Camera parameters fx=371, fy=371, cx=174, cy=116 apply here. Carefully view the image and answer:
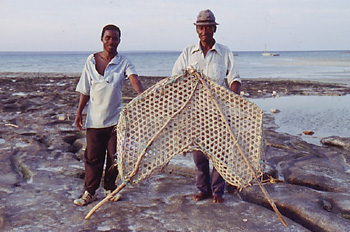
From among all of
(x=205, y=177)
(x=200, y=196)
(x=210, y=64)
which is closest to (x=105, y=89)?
(x=210, y=64)

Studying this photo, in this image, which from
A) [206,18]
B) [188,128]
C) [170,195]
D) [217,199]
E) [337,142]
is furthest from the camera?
[337,142]

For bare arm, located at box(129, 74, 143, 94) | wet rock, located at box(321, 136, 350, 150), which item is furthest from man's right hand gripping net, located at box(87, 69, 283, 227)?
wet rock, located at box(321, 136, 350, 150)

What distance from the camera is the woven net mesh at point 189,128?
3.12 metres

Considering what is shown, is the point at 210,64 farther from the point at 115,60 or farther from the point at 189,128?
the point at 115,60

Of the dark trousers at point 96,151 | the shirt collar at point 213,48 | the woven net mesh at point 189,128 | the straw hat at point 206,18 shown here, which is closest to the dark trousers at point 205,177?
the woven net mesh at point 189,128

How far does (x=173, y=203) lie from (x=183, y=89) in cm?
128

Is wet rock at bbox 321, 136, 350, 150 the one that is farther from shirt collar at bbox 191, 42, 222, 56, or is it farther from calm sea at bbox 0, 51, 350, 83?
calm sea at bbox 0, 51, 350, 83

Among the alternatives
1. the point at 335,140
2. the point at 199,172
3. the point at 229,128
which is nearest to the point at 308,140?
the point at 335,140

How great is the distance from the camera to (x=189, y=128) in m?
3.19

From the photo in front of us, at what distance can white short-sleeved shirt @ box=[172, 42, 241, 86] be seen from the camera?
12.0 feet

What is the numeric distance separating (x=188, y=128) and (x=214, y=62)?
2.76ft

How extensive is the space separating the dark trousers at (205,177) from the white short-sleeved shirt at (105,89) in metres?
0.91

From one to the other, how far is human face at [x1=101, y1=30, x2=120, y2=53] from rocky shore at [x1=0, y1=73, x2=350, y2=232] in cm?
153

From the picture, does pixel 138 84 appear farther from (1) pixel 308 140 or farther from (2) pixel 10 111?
(2) pixel 10 111
